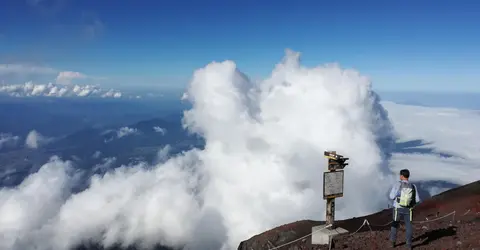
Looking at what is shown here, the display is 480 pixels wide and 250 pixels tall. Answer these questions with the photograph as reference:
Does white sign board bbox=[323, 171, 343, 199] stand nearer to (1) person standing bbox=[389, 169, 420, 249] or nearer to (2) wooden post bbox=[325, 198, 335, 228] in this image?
(2) wooden post bbox=[325, 198, 335, 228]

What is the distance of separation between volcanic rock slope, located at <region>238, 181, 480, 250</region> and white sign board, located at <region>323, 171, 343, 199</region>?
2.78 m

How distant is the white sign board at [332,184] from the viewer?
42.9 feet

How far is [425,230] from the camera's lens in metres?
16.4

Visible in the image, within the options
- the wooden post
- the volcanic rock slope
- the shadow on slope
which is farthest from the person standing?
the wooden post

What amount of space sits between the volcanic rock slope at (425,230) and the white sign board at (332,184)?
109 inches

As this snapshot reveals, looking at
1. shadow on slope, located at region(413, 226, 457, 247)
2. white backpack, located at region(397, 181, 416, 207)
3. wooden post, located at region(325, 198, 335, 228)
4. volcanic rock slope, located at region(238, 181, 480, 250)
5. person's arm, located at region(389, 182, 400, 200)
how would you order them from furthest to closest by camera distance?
wooden post, located at region(325, 198, 335, 228)
volcanic rock slope, located at region(238, 181, 480, 250)
shadow on slope, located at region(413, 226, 457, 247)
person's arm, located at region(389, 182, 400, 200)
white backpack, located at region(397, 181, 416, 207)

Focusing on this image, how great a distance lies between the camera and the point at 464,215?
21.0 meters

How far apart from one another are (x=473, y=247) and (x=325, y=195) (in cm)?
499

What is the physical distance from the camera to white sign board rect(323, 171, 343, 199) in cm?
1306

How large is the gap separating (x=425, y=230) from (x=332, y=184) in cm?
662

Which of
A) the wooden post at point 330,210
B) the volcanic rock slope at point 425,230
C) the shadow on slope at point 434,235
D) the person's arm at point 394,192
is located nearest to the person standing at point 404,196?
the person's arm at point 394,192

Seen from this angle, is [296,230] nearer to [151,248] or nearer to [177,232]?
[151,248]

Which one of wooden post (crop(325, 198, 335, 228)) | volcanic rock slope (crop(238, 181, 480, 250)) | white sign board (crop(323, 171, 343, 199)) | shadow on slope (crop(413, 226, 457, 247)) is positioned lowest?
volcanic rock slope (crop(238, 181, 480, 250))

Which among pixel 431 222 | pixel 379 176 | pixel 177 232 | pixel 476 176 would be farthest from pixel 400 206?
pixel 476 176
